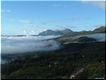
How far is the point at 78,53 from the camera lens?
220 ft

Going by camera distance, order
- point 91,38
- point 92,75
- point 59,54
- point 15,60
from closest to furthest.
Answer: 1. point 92,75
2. point 15,60
3. point 59,54
4. point 91,38

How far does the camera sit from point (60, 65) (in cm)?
5488

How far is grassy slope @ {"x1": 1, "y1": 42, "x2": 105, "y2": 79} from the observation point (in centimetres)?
4369

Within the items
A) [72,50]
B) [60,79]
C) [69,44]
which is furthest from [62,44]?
[60,79]

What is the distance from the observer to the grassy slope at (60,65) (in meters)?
43.7

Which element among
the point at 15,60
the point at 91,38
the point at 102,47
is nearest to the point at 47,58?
the point at 15,60

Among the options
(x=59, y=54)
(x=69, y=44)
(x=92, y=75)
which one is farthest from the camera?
(x=69, y=44)

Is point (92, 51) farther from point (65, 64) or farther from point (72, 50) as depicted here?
point (65, 64)

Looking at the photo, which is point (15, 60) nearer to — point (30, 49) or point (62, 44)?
point (30, 49)

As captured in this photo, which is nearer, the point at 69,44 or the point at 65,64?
the point at 65,64

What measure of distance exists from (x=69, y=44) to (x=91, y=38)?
12.9m

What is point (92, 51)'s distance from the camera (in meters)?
69.2

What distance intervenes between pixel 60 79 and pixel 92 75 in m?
4.27

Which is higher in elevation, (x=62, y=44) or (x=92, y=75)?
(x=92, y=75)
